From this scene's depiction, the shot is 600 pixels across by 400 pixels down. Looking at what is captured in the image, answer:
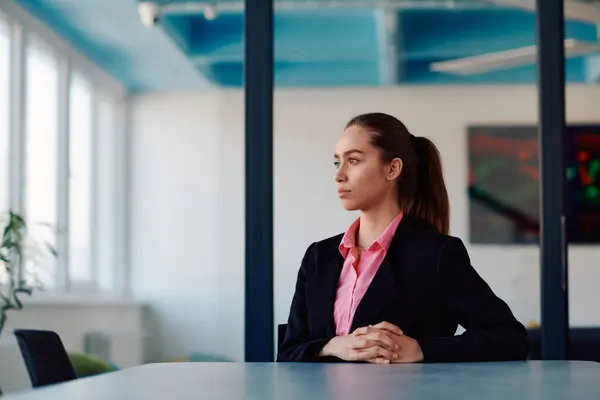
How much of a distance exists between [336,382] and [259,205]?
1.19m

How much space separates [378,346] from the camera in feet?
6.81

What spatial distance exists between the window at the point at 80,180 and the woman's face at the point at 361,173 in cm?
581

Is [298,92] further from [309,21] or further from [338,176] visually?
[338,176]

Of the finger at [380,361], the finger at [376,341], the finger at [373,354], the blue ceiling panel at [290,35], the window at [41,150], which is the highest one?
the blue ceiling panel at [290,35]

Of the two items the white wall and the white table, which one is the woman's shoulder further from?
the white wall

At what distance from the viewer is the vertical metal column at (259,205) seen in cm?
274

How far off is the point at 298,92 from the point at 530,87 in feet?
6.69

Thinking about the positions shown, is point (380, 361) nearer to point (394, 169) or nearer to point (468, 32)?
point (394, 169)

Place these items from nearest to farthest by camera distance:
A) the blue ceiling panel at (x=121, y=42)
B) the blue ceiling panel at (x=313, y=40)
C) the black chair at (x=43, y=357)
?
1. the black chair at (x=43, y=357)
2. the blue ceiling panel at (x=121, y=42)
3. the blue ceiling panel at (x=313, y=40)

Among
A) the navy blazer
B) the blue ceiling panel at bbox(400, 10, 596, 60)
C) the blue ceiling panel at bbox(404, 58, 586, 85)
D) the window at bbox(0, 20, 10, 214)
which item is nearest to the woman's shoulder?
the navy blazer

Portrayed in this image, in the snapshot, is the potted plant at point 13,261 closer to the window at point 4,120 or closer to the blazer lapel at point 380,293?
the window at point 4,120

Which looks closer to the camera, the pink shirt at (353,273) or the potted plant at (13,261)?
the pink shirt at (353,273)

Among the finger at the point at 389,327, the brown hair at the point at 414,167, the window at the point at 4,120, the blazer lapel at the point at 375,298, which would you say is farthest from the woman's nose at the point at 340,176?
the window at the point at 4,120

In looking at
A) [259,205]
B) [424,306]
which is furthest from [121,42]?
[424,306]
